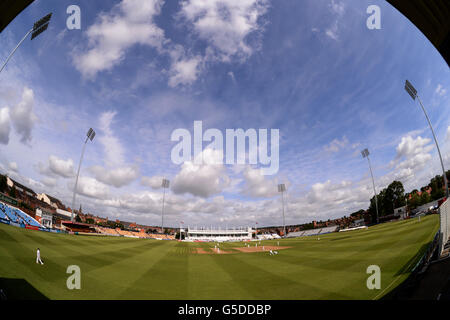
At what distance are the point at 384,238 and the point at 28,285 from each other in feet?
33.2

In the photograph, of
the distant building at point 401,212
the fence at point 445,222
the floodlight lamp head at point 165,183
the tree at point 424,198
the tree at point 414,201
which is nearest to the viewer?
the fence at point 445,222

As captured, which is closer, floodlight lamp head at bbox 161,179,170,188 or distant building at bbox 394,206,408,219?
distant building at bbox 394,206,408,219

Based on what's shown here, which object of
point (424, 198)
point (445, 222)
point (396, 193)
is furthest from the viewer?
point (396, 193)

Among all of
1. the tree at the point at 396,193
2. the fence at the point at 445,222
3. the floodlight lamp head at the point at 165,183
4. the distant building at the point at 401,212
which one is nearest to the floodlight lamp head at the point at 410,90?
the tree at the point at 396,193

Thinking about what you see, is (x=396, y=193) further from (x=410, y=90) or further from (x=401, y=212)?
(x=410, y=90)

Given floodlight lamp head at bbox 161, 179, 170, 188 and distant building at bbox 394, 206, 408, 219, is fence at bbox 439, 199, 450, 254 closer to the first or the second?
distant building at bbox 394, 206, 408, 219

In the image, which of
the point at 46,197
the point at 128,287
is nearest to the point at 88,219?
the point at 46,197

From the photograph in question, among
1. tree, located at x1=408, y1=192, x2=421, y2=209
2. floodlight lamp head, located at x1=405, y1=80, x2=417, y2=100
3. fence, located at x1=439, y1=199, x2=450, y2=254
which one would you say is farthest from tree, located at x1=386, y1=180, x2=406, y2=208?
floodlight lamp head, located at x1=405, y1=80, x2=417, y2=100

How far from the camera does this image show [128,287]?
633 cm

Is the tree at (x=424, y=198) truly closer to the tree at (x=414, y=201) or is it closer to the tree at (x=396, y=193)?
the tree at (x=414, y=201)

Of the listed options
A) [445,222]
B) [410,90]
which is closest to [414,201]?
[445,222]

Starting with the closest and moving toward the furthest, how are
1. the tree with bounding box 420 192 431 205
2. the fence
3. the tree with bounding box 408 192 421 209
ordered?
the fence < the tree with bounding box 420 192 431 205 < the tree with bounding box 408 192 421 209
